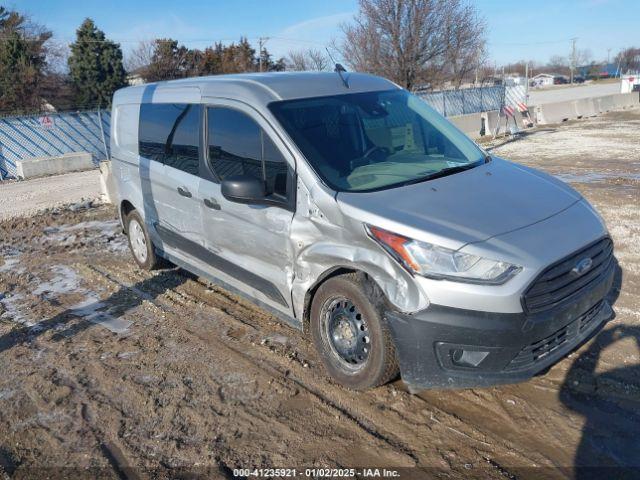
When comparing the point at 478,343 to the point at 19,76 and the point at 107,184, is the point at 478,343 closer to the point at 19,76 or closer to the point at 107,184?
the point at 107,184

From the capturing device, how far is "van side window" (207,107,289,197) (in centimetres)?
402

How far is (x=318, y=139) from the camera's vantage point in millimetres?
4055

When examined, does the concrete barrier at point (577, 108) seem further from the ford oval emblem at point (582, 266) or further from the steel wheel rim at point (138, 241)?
the ford oval emblem at point (582, 266)

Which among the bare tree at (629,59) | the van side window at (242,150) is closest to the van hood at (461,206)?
the van side window at (242,150)

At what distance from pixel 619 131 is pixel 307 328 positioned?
19082 mm

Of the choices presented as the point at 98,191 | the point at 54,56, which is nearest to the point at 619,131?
the point at 98,191

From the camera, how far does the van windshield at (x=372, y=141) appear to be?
391 cm

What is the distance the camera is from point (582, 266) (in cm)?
335

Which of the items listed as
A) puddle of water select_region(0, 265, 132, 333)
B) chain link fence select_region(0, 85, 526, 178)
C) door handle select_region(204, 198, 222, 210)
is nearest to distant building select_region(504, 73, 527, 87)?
chain link fence select_region(0, 85, 526, 178)

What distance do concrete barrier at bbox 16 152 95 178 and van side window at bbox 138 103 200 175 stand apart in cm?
1495

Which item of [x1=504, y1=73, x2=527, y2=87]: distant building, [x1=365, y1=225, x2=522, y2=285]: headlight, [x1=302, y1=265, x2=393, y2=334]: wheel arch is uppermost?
[x1=504, y1=73, x2=527, y2=87]: distant building

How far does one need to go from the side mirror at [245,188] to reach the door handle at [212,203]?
1.99ft

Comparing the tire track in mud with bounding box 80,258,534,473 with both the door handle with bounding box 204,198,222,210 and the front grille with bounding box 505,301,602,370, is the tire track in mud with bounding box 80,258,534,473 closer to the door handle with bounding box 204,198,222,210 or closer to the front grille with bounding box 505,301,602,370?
Answer: the front grille with bounding box 505,301,602,370

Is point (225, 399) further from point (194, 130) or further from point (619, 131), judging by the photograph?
point (619, 131)
